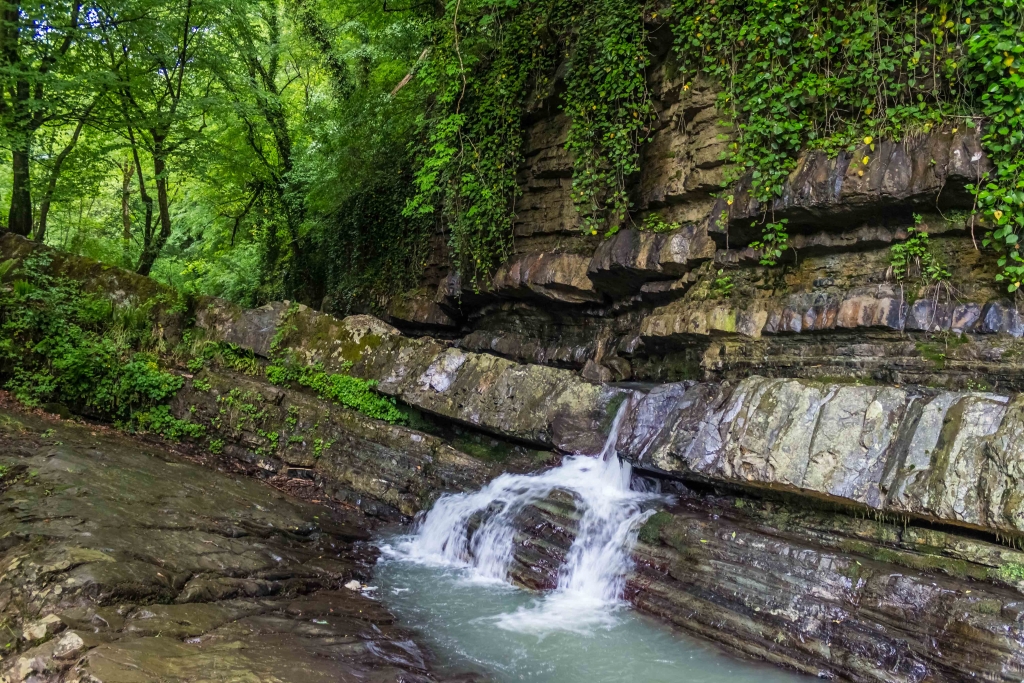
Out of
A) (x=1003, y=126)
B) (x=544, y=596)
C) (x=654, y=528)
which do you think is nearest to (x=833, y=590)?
(x=654, y=528)

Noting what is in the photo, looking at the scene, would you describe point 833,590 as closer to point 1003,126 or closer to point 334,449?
point 1003,126

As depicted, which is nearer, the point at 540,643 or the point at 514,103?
the point at 540,643

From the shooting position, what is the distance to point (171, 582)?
472 centimetres

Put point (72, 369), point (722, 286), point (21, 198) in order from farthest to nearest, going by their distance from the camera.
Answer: point (21, 198)
point (72, 369)
point (722, 286)

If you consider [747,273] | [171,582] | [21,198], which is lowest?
[171,582]

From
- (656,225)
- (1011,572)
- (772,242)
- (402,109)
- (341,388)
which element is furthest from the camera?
(402,109)

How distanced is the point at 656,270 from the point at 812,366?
8.11 feet

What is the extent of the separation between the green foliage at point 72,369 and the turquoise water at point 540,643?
5.71m

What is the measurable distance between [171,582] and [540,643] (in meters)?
2.91


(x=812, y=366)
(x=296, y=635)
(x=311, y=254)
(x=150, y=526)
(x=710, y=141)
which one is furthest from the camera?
(x=311, y=254)

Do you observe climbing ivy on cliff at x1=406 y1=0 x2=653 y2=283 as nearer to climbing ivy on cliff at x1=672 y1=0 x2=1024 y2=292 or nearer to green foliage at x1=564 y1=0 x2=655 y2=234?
green foliage at x1=564 y1=0 x2=655 y2=234

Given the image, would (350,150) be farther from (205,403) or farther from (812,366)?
(812,366)

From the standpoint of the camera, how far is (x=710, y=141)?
775 centimetres

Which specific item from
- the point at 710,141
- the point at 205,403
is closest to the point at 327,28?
the point at 205,403
